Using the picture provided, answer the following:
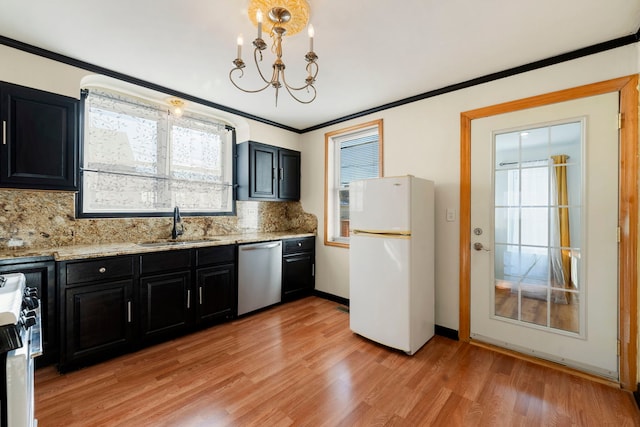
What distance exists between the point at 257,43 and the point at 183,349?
2.47 meters

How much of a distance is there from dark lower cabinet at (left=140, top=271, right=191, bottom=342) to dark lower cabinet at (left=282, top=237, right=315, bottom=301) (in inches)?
48.1

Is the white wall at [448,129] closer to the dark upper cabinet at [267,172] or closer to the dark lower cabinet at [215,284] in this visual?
the dark upper cabinet at [267,172]

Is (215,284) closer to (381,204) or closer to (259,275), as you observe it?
(259,275)

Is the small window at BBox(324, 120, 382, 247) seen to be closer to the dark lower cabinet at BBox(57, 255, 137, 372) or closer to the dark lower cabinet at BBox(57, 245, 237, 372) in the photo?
the dark lower cabinet at BBox(57, 245, 237, 372)

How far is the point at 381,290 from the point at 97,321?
2.32 meters

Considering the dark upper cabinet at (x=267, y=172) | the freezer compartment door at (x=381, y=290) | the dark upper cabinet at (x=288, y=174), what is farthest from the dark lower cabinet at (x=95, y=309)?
the dark upper cabinet at (x=288, y=174)

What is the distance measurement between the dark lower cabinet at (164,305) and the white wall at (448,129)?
6.26 feet

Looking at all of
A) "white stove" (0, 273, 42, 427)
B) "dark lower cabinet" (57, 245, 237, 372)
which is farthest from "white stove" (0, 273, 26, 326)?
"dark lower cabinet" (57, 245, 237, 372)

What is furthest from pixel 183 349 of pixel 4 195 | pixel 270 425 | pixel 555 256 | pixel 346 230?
pixel 555 256

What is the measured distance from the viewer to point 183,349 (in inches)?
95.1

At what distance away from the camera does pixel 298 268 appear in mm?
3713

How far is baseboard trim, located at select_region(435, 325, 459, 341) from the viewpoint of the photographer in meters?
2.62

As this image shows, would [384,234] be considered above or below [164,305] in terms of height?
above

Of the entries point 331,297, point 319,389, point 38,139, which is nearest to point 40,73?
point 38,139
